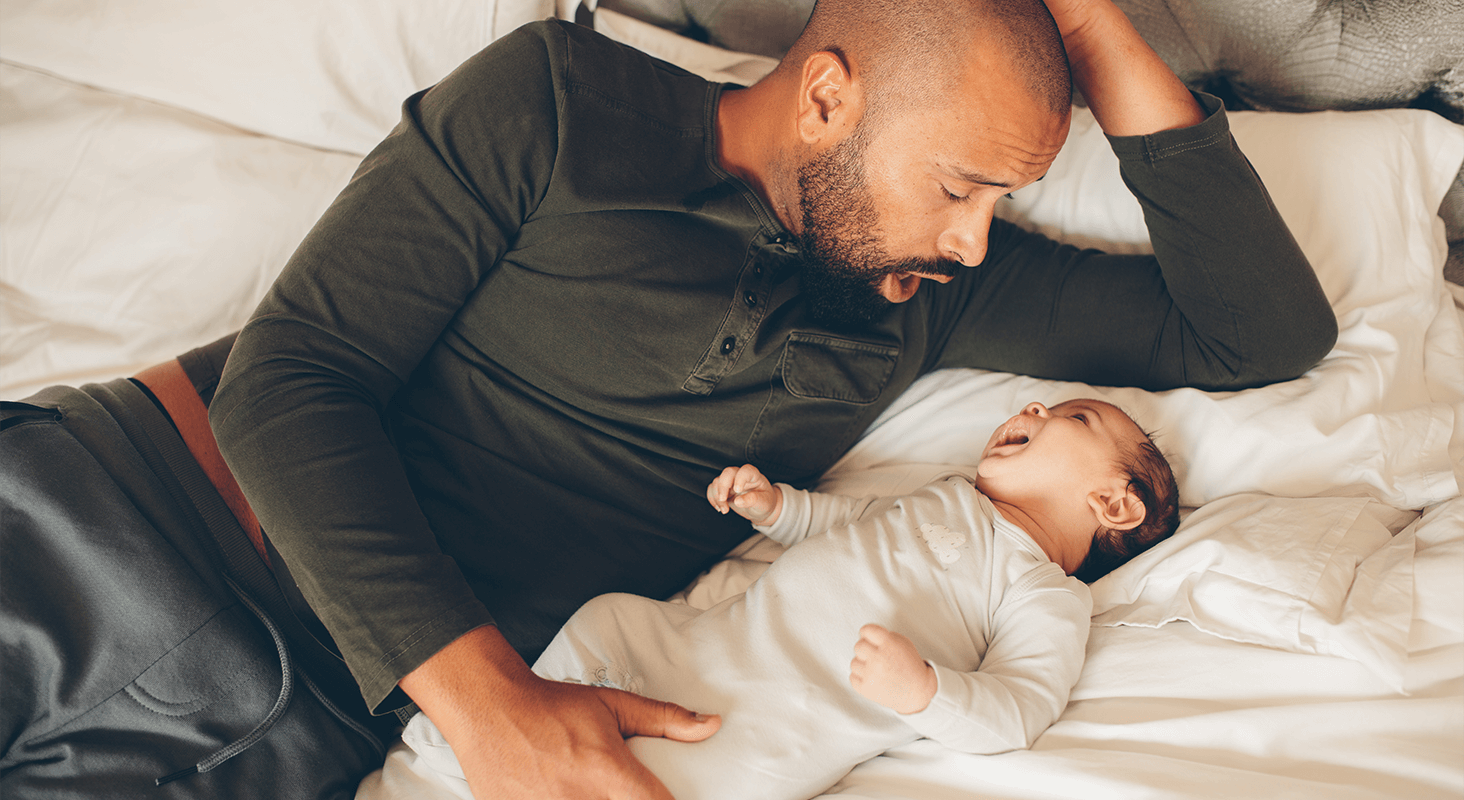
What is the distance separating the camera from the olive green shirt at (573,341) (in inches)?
42.5

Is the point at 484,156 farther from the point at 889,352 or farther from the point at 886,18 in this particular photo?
the point at 889,352

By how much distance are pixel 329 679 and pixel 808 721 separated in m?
0.71

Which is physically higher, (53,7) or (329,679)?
(53,7)

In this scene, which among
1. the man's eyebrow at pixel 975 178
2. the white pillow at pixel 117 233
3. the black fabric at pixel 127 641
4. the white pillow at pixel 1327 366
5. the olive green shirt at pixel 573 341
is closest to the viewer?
the black fabric at pixel 127 641

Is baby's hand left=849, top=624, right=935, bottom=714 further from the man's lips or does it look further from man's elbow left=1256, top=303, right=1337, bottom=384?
man's elbow left=1256, top=303, right=1337, bottom=384

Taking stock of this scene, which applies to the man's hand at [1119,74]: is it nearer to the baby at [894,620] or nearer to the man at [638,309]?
the man at [638,309]

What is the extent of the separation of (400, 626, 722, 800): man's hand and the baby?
0.15 feet

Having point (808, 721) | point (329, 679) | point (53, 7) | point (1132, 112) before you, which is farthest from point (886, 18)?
point (53, 7)

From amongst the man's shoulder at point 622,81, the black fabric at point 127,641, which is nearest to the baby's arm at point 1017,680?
the black fabric at point 127,641

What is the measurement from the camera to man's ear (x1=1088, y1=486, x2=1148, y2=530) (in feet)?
4.16

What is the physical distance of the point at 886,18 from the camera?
1.23 m

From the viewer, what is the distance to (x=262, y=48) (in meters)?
1.61

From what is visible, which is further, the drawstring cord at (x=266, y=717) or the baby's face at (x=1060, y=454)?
the baby's face at (x=1060, y=454)

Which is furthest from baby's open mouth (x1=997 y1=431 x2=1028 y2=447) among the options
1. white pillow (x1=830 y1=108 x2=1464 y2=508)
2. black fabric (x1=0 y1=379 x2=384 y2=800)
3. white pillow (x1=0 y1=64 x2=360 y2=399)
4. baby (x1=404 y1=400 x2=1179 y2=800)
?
white pillow (x1=0 y1=64 x2=360 y2=399)
